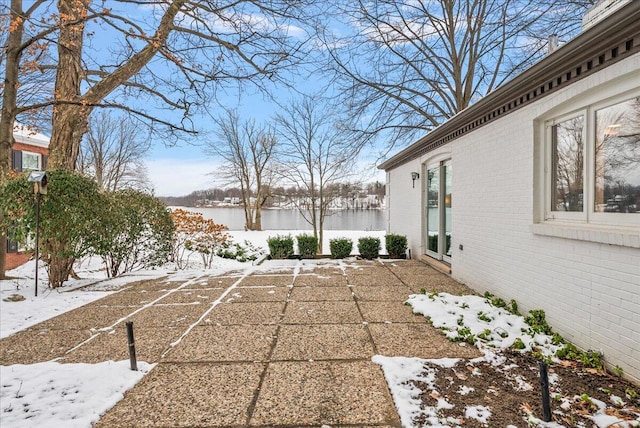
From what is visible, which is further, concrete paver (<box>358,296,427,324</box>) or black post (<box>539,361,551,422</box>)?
concrete paver (<box>358,296,427,324</box>)

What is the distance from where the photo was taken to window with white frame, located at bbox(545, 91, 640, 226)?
109 inches

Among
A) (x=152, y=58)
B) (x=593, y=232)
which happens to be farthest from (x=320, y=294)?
(x=152, y=58)

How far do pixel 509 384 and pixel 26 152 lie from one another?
13946 mm

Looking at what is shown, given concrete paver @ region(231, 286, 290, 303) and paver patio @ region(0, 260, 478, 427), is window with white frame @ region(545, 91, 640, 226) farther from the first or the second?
concrete paver @ region(231, 286, 290, 303)

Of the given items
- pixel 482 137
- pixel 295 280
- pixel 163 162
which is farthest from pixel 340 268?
pixel 163 162

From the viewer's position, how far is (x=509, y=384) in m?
2.58

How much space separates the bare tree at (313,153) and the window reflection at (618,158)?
11.1 meters

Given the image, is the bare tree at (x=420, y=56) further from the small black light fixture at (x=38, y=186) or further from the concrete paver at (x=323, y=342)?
the concrete paver at (x=323, y=342)

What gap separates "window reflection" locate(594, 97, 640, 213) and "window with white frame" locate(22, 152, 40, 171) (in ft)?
45.1

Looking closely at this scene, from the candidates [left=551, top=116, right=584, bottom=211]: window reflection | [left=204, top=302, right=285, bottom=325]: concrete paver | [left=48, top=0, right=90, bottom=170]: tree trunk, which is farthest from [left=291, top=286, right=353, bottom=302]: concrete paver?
[left=48, top=0, right=90, bottom=170]: tree trunk

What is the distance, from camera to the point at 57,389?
2541 millimetres

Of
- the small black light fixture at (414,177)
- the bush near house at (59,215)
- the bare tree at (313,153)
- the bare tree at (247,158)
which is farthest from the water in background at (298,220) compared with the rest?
the bush near house at (59,215)

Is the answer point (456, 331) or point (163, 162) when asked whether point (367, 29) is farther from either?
point (163, 162)

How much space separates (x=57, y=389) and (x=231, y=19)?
7252mm
